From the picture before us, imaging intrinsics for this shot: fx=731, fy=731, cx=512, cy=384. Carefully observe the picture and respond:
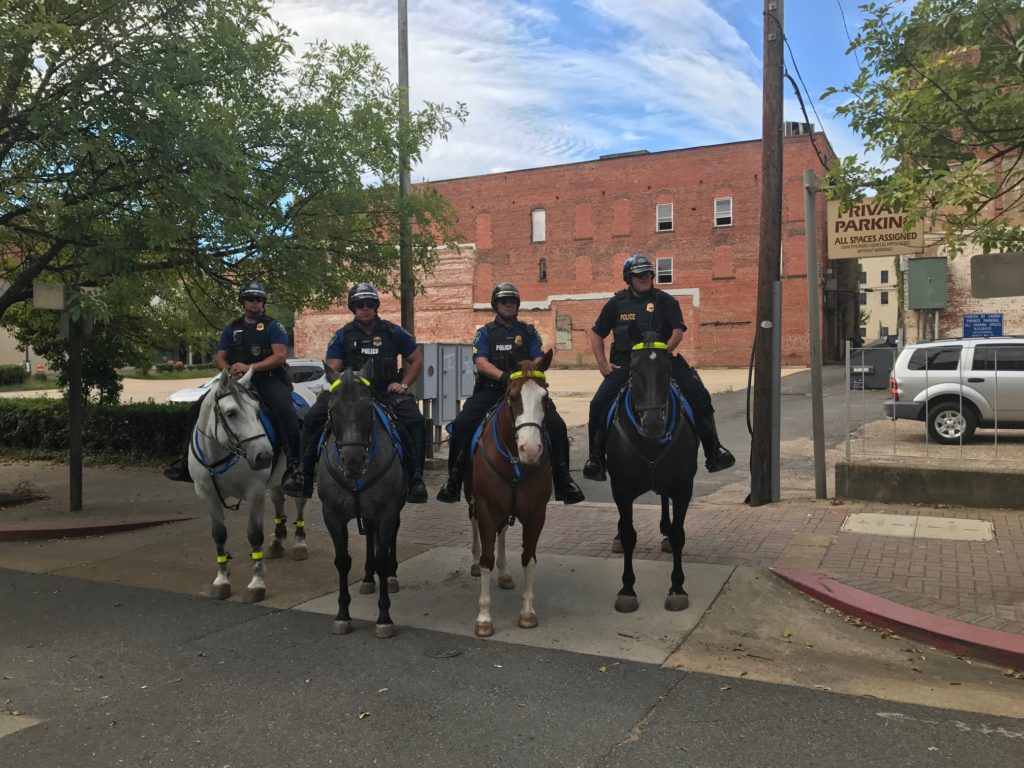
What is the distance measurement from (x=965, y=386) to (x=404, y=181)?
Result: 1056 cm

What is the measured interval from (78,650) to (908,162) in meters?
7.86

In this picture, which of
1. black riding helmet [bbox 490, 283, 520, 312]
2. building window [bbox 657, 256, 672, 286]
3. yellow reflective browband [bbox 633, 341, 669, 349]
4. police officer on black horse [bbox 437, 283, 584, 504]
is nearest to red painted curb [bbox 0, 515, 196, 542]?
police officer on black horse [bbox 437, 283, 584, 504]

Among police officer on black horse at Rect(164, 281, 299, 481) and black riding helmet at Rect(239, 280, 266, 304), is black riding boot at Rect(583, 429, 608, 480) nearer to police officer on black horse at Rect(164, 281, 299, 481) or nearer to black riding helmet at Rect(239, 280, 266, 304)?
police officer on black horse at Rect(164, 281, 299, 481)

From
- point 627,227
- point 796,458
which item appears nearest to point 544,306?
point 627,227

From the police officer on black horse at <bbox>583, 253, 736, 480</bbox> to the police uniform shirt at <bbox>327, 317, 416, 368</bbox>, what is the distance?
171 cm

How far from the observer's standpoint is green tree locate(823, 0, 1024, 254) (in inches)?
222

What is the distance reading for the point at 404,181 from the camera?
12.4 metres

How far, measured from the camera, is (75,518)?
9.44 metres

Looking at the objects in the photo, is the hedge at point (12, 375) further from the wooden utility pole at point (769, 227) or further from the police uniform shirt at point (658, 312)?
the police uniform shirt at point (658, 312)

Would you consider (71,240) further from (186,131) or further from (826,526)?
(826,526)

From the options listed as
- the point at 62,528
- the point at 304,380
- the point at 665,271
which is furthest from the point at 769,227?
the point at 665,271

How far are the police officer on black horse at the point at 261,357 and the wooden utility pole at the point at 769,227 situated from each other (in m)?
5.58

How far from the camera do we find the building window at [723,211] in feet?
155

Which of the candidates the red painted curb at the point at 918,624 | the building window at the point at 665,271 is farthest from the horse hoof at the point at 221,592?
the building window at the point at 665,271
